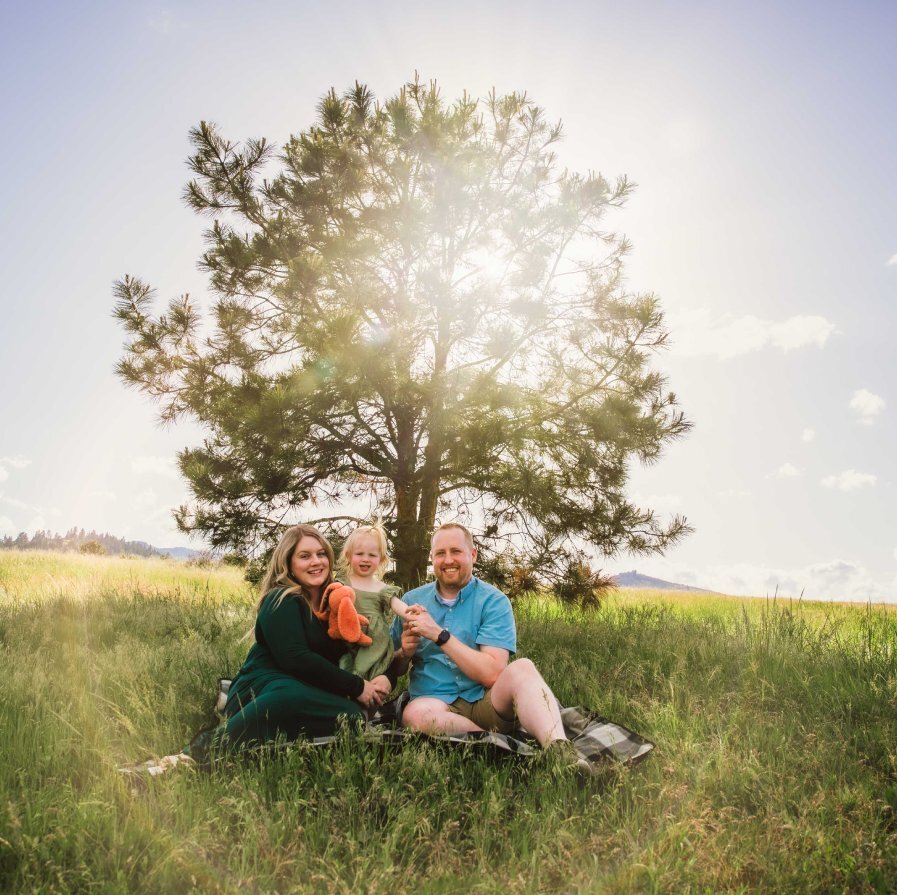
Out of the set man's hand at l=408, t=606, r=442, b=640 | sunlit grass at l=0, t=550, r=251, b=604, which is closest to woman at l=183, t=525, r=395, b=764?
man's hand at l=408, t=606, r=442, b=640

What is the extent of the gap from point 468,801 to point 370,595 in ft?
4.39

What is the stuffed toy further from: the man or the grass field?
the grass field

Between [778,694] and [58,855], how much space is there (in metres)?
4.06

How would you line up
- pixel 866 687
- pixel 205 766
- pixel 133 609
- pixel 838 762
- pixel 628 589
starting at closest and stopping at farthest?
pixel 205 766 < pixel 838 762 < pixel 866 687 < pixel 133 609 < pixel 628 589

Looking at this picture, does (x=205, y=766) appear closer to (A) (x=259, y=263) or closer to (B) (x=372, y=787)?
(B) (x=372, y=787)

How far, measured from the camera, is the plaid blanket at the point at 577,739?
3.29m

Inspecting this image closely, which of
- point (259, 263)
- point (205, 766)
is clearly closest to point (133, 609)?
point (259, 263)

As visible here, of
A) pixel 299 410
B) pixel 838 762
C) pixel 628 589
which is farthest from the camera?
pixel 628 589

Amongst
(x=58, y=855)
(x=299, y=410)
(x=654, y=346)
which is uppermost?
(x=654, y=346)

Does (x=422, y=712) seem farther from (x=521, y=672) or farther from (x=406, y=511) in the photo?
(x=406, y=511)

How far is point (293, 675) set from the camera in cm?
346

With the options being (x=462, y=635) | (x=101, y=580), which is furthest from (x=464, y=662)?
(x=101, y=580)

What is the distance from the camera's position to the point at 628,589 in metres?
15.1

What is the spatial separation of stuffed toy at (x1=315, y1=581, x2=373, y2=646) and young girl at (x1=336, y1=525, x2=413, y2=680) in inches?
6.5
